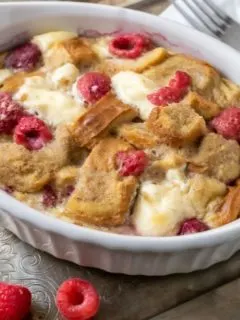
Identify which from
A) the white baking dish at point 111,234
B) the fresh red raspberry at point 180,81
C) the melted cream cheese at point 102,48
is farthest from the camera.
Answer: the melted cream cheese at point 102,48

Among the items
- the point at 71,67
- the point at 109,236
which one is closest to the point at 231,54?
the point at 71,67

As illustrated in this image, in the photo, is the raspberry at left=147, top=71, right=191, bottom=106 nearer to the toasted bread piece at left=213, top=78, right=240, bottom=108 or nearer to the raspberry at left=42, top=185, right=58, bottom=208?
the toasted bread piece at left=213, top=78, right=240, bottom=108

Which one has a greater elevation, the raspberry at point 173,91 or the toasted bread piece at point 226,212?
the raspberry at point 173,91

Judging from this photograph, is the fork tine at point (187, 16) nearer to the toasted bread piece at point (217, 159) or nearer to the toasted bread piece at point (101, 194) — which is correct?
the toasted bread piece at point (217, 159)

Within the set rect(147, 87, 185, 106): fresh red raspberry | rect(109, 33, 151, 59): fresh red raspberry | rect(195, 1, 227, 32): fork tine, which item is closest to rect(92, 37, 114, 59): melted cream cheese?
rect(109, 33, 151, 59): fresh red raspberry

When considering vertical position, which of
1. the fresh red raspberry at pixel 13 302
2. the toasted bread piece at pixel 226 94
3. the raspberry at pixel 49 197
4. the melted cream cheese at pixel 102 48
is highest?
the toasted bread piece at pixel 226 94

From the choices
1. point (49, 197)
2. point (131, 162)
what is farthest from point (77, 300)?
point (131, 162)

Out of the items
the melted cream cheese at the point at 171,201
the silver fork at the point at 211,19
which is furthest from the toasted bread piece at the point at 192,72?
the melted cream cheese at the point at 171,201

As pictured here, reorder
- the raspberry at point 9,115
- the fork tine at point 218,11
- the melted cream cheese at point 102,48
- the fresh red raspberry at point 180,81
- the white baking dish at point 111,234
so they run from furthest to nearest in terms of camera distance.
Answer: the fork tine at point 218,11 → the melted cream cheese at point 102,48 → the fresh red raspberry at point 180,81 → the raspberry at point 9,115 → the white baking dish at point 111,234

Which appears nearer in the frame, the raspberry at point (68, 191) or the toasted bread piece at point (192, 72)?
the raspberry at point (68, 191)
